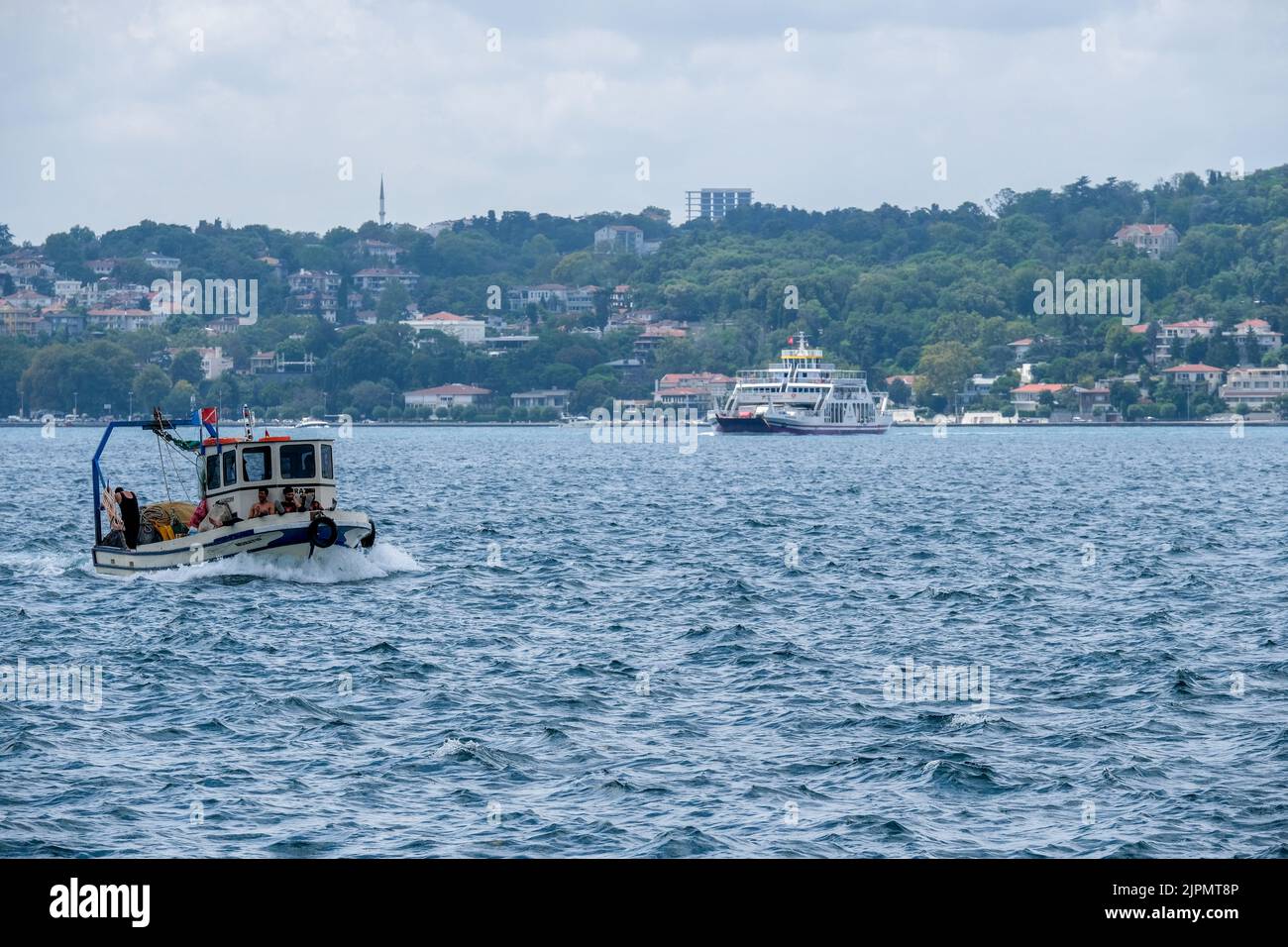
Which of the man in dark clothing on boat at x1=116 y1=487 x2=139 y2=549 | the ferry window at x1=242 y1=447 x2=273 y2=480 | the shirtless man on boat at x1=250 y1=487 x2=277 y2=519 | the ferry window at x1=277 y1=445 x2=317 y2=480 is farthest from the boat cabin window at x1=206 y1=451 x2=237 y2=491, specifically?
the man in dark clothing on boat at x1=116 y1=487 x2=139 y2=549

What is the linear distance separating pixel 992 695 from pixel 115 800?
44.2 feet

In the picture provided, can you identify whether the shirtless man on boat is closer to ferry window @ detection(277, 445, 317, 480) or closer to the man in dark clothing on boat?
ferry window @ detection(277, 445, 317, 480)

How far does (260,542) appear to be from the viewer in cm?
4294

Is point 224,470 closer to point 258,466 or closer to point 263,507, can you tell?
point 258,466

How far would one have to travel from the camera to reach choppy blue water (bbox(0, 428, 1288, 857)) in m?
19.5

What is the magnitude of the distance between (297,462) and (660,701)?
18661 mm

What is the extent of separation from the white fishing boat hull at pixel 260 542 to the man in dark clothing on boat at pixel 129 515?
36 cm

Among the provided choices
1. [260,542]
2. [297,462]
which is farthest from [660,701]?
[297,462]

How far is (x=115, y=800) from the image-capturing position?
20.6m

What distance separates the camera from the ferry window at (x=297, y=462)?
43250 mm

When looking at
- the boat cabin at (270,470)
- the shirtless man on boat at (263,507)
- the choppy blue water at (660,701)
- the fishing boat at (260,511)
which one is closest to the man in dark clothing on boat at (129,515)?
the fishing boat at (260,511)

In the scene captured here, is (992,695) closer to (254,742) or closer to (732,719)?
(732,719)

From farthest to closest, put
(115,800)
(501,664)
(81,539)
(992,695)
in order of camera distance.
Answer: (81,539) < (501,664) < (992,695) < (115,800)
